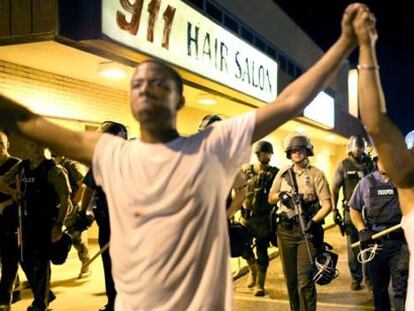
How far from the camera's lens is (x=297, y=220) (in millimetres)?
5793

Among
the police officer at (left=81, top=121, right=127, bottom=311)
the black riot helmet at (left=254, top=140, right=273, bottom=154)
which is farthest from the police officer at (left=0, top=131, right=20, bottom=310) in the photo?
the black riot helmet at (left=254, top=140, right=273, bottom=154)

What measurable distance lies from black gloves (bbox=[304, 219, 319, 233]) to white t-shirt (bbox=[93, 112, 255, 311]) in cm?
374

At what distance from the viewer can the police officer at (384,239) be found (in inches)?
203

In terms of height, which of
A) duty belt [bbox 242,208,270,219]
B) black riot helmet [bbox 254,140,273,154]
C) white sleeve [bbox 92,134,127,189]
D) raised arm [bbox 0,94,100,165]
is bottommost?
duty belt [bbox 242,208,270,219]

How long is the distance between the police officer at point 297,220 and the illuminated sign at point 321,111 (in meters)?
8.51

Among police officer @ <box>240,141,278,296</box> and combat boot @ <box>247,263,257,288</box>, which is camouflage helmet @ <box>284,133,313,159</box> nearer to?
police officer @ <box>240,141,278,296</box>

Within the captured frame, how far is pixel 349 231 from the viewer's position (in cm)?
781

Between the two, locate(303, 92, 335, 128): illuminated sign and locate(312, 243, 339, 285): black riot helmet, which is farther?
locate(303, 92, 335, 128): illuminated sign

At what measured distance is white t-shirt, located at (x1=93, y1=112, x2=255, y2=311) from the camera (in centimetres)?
196

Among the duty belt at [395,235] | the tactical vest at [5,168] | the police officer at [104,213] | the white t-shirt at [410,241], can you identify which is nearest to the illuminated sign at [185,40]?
the police officer at [104,213]

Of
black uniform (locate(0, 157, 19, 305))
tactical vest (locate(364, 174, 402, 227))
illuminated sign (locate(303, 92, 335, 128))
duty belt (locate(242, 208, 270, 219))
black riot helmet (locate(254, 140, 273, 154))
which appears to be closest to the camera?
tactical vest (locate(364, 174, 402, 227))

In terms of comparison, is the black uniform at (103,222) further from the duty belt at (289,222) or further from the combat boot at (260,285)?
the combat boot at (260,285)

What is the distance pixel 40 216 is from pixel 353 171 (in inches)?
170

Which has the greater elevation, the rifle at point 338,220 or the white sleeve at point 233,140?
the white sleeve at point 233,140
